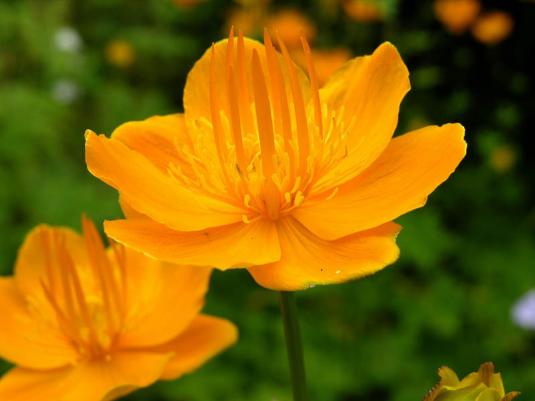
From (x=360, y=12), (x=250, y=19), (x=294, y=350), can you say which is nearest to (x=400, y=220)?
(x=360, y=12)

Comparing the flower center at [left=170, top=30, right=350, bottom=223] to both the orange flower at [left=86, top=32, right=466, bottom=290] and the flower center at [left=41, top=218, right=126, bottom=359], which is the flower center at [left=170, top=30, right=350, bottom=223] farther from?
the flower center at [left=41, top=218, right=126, bottom=359]

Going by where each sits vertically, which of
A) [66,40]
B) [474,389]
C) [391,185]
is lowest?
[474,389]

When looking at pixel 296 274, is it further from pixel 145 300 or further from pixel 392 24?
pixel 392 24

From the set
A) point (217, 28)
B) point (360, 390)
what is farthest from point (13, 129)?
point (217, 28)

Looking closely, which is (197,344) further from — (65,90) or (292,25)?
(65,90)

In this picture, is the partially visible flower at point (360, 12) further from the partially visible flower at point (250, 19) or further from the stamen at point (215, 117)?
the stamen at point (215, 117)

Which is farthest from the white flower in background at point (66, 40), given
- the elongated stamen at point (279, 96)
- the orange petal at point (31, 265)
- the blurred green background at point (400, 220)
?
the elongated stamen at point (279, 96)

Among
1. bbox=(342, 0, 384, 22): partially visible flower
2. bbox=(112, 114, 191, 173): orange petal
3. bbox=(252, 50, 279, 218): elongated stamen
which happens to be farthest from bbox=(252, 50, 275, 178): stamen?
bbox=(342, 0, 384, 22): partially visible flower
